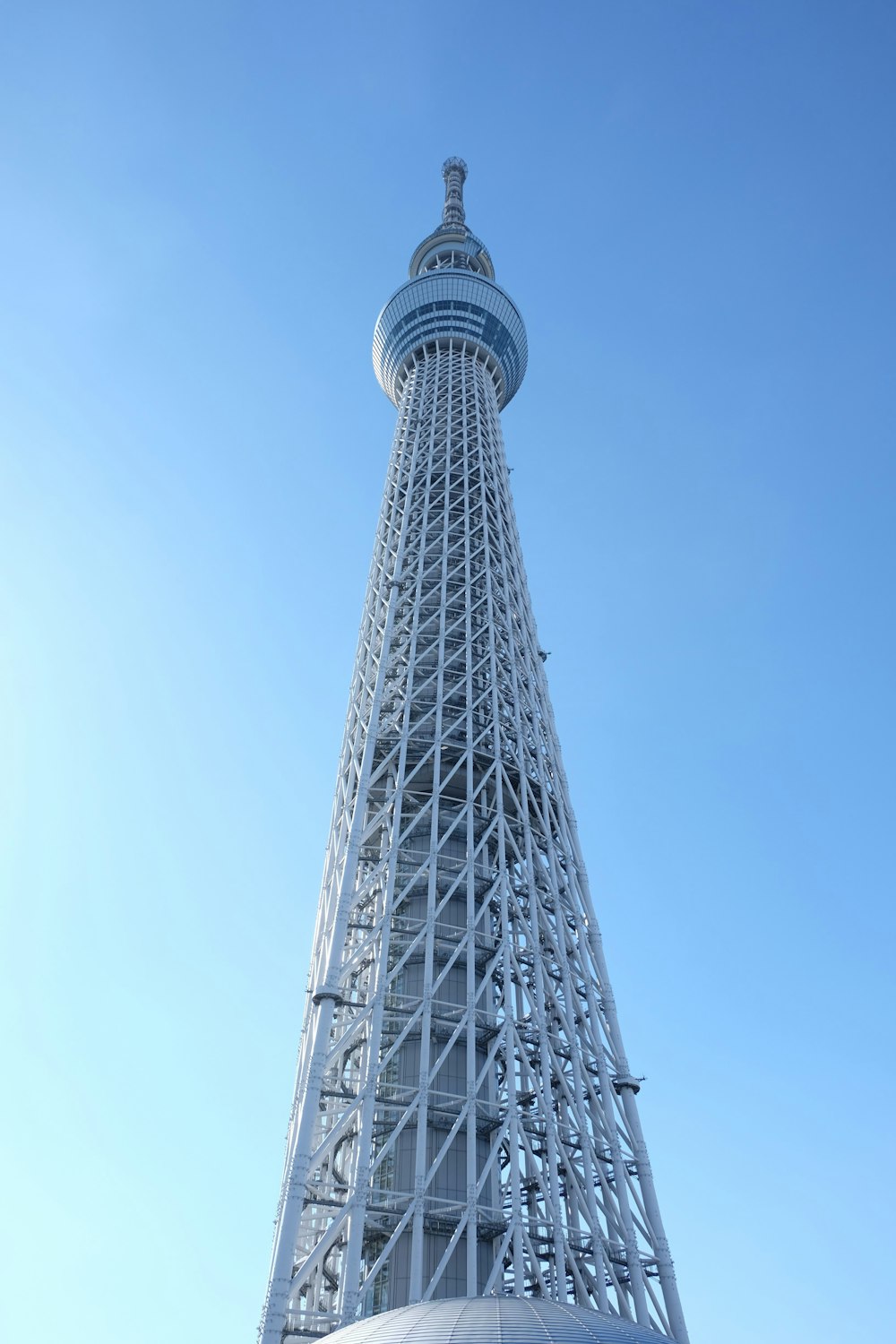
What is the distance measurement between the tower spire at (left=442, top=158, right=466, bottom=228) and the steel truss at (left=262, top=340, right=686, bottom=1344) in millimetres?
43881

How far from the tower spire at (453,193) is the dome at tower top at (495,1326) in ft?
269

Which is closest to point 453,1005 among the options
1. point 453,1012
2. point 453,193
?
point 453,1012

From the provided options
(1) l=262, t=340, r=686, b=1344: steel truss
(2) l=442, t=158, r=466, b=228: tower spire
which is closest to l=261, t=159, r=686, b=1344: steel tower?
(1) l=262, t=340, r=686, b=1344: steel truss

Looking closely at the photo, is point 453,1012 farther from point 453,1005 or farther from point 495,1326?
point 495,1326

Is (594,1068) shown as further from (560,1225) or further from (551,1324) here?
(551,1324)

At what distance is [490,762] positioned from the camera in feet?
157

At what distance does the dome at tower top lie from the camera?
19.6 metres

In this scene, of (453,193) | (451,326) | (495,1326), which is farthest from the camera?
(453,193)

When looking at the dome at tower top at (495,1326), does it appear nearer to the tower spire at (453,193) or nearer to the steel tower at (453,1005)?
the steel tower at (453,1005)

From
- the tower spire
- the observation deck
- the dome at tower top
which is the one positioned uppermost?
the tower spire

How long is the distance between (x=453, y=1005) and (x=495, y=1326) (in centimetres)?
1865

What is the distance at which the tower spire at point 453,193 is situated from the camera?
295 ft

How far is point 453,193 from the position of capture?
93.9 meters

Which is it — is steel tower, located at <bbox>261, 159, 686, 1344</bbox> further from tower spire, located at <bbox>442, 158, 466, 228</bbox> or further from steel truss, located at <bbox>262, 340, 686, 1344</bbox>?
tower spire, located at <bbox>442, 158, 466, 228</bbox>
